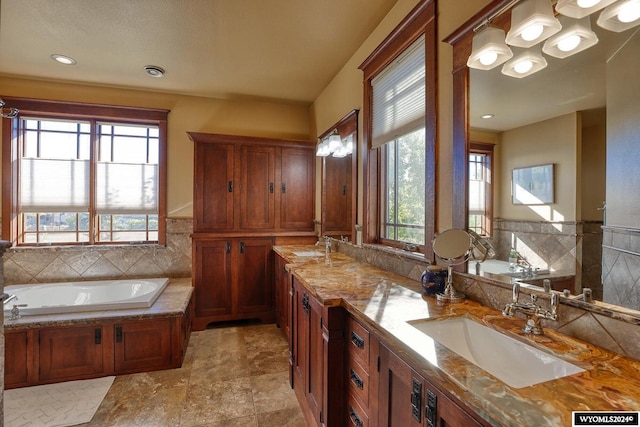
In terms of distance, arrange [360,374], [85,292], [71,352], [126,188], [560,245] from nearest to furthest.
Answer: [560,245], [360,374], [71,352], [85,292], [126,188]

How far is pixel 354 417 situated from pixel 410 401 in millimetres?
530

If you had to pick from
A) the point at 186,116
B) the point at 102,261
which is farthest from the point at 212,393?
the point at 186,116

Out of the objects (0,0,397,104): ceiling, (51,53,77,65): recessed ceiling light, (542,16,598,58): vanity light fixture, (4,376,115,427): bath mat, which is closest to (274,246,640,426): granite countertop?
(542,16,598,58): vanity light fixture

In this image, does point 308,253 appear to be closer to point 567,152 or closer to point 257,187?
point 257,187

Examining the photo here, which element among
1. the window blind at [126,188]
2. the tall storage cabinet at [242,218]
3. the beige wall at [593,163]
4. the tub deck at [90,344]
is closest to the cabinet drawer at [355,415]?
the beige wall at [593,163]

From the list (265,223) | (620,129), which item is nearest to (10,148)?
(265,223)

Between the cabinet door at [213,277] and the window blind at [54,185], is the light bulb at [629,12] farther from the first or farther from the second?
the window blind at [54,185]

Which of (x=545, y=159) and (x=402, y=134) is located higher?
(x=402, y=134)

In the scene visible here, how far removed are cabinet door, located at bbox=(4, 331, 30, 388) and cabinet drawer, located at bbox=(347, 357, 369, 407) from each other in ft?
Answer: 8.14

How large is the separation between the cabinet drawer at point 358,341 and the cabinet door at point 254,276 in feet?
7.20

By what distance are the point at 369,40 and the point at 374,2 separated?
1.25 ft

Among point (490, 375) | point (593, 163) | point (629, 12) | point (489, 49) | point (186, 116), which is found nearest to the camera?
point (490, 375)

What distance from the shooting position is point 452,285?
1.47 metres

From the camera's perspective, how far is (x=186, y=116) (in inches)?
147
